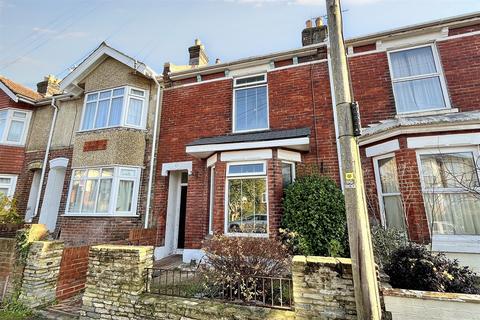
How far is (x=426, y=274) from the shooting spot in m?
3.83

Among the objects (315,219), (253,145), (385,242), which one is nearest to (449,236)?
(385,242)

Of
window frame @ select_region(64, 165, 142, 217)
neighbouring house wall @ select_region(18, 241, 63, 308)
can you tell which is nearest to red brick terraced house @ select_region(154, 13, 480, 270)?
window frame @ select_region(64, 165, 142, 217)

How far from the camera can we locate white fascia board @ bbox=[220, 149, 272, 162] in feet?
24.0

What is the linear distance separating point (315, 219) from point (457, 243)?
3.05 m

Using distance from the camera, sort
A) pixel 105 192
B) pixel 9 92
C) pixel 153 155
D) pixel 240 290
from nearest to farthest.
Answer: pixel 240 290 < pixel 105 192 < pixel 153 155 < pixel 9 92

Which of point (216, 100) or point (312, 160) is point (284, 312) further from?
point (216, 100)

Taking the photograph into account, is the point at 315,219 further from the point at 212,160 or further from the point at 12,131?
the point at 12,131

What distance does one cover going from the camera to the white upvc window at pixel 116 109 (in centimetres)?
1005

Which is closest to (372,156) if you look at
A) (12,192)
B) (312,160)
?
(312,160)

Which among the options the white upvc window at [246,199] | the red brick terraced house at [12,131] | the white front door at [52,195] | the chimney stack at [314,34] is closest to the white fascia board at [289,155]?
the white upvc window at [246,199]

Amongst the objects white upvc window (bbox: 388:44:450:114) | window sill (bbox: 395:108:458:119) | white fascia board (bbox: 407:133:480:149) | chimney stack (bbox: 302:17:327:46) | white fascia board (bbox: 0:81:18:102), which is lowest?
white fascia board (bbox: 407:133:480:149)

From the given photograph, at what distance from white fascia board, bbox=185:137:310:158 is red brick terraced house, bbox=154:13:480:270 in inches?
A: 1.3

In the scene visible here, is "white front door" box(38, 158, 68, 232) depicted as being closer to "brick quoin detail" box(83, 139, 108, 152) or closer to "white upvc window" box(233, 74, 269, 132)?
"brick quoin detail" box(83, 139, 108, 152)

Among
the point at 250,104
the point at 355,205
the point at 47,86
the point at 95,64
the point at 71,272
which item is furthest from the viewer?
the point at 47,86
